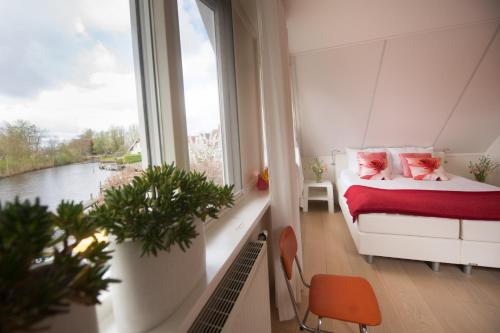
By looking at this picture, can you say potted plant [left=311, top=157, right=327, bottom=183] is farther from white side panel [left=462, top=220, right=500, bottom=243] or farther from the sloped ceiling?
white side panel [left=462, top=220, right=500, bottom=243]

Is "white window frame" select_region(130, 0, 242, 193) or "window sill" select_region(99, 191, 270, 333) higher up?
"white window frame" select_region(130, 0, 242, 193)

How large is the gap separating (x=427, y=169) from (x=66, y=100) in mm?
3620

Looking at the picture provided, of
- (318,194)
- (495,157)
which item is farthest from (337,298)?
(495,157)

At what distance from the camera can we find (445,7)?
6.33ft

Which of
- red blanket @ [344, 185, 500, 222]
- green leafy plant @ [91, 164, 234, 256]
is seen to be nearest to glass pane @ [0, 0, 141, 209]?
green leafy plant @ [91, 164, 234, 256]

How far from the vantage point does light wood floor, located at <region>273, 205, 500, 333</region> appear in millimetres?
1409

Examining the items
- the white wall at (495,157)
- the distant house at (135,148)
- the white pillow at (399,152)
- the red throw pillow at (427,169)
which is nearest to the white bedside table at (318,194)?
the white pillow at (399,152)

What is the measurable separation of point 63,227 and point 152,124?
0.61 m

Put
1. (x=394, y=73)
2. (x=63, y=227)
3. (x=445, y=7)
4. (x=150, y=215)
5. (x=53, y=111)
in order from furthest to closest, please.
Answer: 1. (x=394, y=73)
2. (x=445, y=7)
3. (x=53, y=111)
4. (x=150, y=215)
5. (x=63, y=227)

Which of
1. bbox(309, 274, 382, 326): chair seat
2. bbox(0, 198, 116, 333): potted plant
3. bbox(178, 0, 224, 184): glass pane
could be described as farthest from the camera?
bbox(178, 0, 224, 184): glass pane

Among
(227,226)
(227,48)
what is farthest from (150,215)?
(227,48)

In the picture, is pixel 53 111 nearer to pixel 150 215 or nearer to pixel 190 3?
pixel 150 215

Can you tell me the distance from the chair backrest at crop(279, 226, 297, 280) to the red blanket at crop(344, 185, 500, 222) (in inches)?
→ 41.0

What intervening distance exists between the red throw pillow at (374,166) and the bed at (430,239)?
112 centimetres
